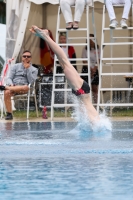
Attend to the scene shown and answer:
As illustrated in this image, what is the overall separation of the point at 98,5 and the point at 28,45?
200 cm

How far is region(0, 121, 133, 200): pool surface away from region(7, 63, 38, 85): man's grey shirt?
4.51 metres

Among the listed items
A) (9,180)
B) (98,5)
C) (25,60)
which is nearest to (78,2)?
(25,60)

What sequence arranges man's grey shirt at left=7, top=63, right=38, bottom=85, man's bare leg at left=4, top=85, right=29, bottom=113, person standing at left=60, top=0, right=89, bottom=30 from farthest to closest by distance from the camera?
1. man's grey shirt at left=7, top=63, right=38, bottom=85
2. man's bare leg at left=4, top=85, right=29, bottom=113
3. person standing at left=60, top=0, right=89, bottom=30

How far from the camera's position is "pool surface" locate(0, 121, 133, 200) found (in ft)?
18.1

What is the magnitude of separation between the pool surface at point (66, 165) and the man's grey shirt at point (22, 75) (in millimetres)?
4512

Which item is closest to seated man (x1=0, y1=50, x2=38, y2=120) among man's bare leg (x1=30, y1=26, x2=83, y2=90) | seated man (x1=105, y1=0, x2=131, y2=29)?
seated man (x1=105, y1=0, x2=131, y2=29)

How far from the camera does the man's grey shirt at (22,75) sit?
15883 mm

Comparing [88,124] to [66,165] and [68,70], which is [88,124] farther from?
[66,165]

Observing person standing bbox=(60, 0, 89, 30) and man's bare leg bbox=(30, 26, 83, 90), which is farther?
person standing bbox=(60, 0, 89, 30)

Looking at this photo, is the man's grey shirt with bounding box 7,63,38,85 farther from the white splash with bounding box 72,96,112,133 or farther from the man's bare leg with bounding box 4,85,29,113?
the white splash with bounding box 72,96,112,133

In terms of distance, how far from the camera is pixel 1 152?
27.2 ft

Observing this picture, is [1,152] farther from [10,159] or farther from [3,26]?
[3,26]

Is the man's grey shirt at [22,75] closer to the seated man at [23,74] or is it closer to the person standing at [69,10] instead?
the seated man at [23,74]

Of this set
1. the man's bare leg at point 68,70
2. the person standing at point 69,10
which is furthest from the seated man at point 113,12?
the man's bare leg at point 68,70
